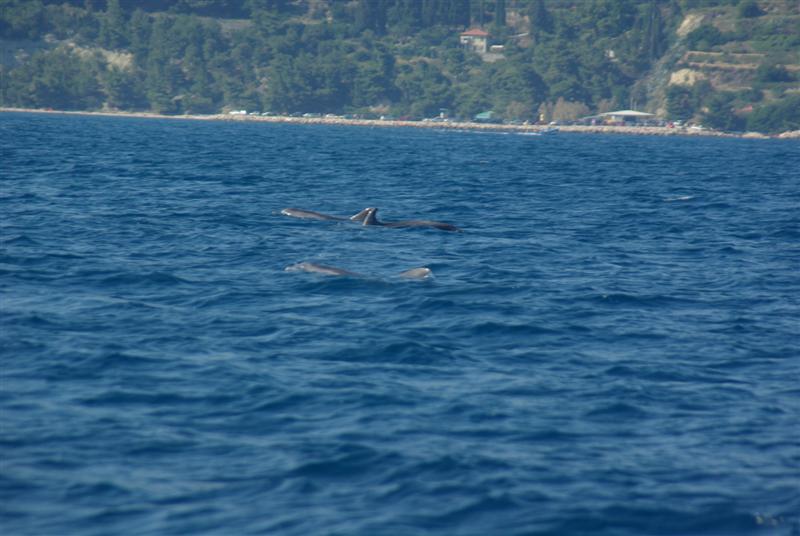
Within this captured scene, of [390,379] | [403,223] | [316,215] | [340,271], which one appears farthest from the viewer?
[316,215]

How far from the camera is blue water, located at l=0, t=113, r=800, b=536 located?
38.6 feet

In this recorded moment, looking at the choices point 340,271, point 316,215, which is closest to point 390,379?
point 340,271

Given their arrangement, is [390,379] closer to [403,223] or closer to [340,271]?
[340,271]

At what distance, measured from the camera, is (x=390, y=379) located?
1652 centimetres

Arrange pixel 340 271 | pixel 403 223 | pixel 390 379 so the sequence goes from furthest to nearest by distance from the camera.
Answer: pixel 403 223 < pixel 340 271 < pixel 390 379

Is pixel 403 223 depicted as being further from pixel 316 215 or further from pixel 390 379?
pixel 390 379

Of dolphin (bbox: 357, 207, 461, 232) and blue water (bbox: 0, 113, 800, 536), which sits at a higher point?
blue water (bbox: 0, 113, 800, 536)

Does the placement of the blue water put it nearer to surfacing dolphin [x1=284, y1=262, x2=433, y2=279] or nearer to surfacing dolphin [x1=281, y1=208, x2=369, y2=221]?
surfacing dolphin [x1=284, y1=262, x2=433, y2=279]

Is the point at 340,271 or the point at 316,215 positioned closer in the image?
the point at 340,271

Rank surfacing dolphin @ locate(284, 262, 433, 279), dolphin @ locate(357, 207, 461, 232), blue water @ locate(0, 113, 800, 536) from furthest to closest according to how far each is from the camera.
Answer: dolphin @ locate(357, 207, 461, 232), surfacing dolphin @ locate(284, 262, 433, 279), blue water @ locate(0, 113, 800, 536)

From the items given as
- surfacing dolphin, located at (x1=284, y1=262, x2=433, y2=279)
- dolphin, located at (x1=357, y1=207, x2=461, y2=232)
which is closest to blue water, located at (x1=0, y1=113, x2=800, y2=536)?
surfacing dolphin, located at (x1=284, y1=262, x2=433, y2=279)

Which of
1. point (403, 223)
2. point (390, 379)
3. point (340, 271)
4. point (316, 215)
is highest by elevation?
point (390, 379)

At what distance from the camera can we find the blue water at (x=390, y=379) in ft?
38.6

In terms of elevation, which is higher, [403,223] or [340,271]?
[340,271]
